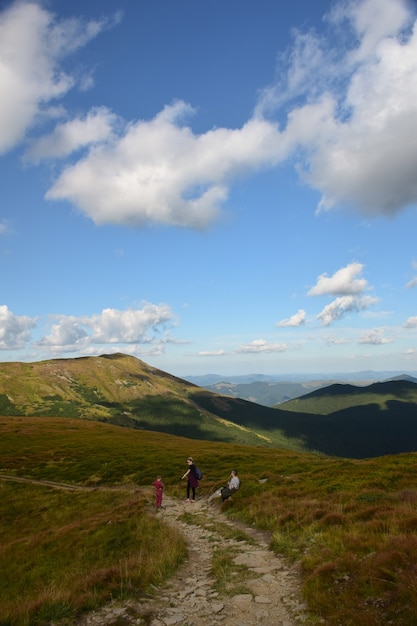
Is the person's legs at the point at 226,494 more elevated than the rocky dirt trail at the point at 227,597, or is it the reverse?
the rocky dirt trail at the point at 227,597

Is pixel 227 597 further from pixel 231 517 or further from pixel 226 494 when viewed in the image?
pixel 226 494

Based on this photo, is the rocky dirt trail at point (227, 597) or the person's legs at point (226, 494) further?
the person's legs at point (226, 494)

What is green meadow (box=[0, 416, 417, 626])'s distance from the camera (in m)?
10.4

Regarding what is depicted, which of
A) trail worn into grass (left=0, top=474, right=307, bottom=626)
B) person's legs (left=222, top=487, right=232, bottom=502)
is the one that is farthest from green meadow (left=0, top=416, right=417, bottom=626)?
person's legs (left=222, top=487, right=232, bottom=502)

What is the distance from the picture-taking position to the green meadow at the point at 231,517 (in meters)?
10.4

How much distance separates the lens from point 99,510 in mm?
33219

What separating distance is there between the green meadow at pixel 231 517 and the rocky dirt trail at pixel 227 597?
57 centimetres

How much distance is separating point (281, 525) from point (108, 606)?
10.5 metres

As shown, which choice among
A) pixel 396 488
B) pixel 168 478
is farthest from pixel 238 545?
pixel 168 478

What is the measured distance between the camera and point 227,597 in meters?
11.8

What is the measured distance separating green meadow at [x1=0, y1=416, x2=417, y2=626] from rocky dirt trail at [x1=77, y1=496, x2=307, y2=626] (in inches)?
22.4

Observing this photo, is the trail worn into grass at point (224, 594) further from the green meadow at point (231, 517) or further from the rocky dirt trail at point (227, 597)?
the green meadow at point (231, 517)

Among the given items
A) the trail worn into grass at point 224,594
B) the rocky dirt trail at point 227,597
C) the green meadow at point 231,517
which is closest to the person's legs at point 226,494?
the green meadow at point 231,517

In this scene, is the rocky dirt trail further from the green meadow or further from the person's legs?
the person's legs
